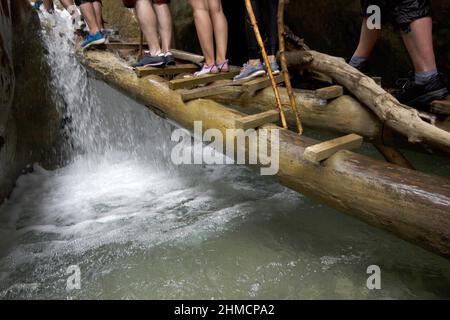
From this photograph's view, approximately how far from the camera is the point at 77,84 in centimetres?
659

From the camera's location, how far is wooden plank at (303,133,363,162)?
2314 mm

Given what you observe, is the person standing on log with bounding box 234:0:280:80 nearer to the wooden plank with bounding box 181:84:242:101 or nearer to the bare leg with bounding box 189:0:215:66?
the wooden plank with bounding box 181:84:242:101

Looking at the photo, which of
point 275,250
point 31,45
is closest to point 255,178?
point 275,250

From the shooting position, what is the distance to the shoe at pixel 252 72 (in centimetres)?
406

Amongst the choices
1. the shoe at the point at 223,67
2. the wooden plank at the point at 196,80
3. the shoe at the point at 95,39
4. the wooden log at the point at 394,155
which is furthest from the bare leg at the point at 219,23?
the shoe at the point at 95,39

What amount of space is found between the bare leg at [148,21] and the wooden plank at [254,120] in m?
2.45

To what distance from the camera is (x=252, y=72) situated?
4.07 meters

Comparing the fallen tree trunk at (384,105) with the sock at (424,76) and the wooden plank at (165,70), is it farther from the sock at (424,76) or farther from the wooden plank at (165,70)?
the wooden plank at (165,70)

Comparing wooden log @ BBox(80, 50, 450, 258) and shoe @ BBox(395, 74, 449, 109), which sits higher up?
shoe @ BBox(395, 74, 449, 109)

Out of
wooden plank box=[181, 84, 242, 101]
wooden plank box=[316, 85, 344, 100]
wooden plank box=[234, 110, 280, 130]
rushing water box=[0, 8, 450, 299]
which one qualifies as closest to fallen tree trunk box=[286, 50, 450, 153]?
wooden plank box=[316, 85, 344, 100]

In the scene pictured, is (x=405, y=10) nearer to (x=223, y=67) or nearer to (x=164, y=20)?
(x=223, y=67)

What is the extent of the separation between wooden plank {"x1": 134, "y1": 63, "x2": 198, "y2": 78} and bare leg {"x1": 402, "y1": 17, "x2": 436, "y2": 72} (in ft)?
8.87
